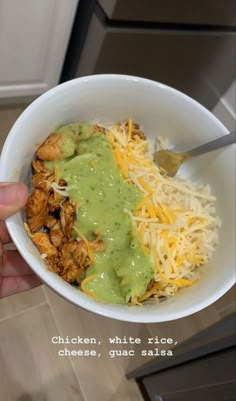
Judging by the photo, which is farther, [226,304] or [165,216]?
[226,304]

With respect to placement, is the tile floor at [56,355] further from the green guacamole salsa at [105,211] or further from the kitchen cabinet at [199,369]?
the green guacamole salsa at [105,211]

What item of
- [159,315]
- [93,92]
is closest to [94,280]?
[159,315]

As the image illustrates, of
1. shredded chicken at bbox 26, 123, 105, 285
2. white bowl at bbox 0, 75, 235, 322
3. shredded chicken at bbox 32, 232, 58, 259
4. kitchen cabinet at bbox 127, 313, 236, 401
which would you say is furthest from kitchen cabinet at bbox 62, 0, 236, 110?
kitchen cabinet at bbox 127, 313, 236, 401

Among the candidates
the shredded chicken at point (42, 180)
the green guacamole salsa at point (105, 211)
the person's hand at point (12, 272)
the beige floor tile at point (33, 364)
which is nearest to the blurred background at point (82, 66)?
the beige floor tile at point (33, 364)

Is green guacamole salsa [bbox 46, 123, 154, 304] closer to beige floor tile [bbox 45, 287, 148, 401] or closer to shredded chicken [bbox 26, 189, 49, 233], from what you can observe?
shredded chicken [bbox 26, 189, 49, 233]

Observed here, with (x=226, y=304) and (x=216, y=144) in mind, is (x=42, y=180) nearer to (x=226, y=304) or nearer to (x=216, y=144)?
(x=216, y=144)

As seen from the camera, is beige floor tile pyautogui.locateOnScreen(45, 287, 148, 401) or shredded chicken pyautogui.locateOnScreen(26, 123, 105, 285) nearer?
shredded chicken pyautogui.locateOnScreen(26, 123, 105, 285)

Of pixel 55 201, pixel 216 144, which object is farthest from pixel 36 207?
pixel 216 144
